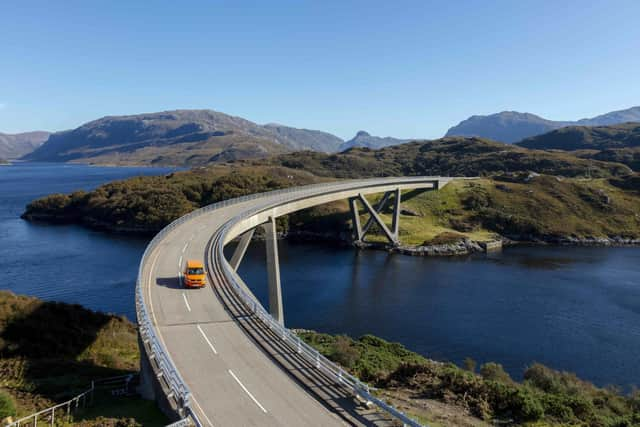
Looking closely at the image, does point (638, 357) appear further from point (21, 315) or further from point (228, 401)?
point (21, 315)

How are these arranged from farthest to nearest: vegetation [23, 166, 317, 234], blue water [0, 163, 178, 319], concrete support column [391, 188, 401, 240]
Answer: vegetation [23, 166, 317, 234] → concrete support column [391, 188, 401, 240] → blue water [0, 163, 178, 319]

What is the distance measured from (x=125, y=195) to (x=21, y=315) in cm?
9096

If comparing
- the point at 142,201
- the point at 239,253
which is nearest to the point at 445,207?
the point at 239,253

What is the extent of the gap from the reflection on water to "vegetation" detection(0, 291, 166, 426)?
64.9 ft

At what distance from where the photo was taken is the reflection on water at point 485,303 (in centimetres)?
4084

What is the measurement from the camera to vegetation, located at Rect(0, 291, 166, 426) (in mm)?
18655

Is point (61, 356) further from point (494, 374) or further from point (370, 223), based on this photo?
point (370, 223)

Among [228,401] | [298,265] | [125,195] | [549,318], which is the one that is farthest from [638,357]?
[125,195]

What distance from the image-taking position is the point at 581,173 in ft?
475

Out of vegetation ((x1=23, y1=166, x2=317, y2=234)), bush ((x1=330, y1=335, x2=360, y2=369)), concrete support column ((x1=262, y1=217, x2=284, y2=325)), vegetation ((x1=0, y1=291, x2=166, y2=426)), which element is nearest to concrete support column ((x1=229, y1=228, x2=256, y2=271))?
concrete support column ((x1=262, y1=217, x2=284, y2=325))

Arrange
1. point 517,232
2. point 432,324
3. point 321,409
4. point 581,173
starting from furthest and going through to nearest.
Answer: point 581,173
point 517,232
point 432,324
point 321,409

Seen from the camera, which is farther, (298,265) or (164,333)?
(298,265)

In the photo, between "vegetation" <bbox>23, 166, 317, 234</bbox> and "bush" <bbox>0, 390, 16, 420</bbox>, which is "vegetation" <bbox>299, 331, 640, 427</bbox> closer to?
"bush" <bbox>0, 390, 16, 420</bbox>

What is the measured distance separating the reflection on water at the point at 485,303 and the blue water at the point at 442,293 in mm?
169
